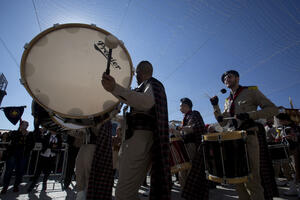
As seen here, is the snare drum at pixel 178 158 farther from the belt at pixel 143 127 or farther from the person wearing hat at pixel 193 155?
the belt at pixel 143 127

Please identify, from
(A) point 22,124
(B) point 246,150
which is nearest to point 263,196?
(B) point 246,150

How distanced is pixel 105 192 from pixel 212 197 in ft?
7.37

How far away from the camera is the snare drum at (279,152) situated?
4.06 m

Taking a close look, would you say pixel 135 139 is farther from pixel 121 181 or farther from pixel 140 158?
pixel 121 181

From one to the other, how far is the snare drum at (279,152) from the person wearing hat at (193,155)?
6.52 feet

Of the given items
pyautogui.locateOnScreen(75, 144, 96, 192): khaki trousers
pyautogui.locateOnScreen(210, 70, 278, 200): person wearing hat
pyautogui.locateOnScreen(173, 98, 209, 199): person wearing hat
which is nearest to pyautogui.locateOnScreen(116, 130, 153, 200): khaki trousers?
pyautogui.locateOnScreen(210, 70, 278, 200): person wearing hat

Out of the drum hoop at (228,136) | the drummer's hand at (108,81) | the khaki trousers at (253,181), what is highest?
the drummer's hand at (108,81)

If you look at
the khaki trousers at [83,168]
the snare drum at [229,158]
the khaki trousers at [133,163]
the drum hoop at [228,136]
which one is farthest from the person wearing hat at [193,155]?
the khaki trousers at [133,163]

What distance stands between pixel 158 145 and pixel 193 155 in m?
2.42

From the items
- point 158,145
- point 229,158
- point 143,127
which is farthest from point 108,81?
point 229,158

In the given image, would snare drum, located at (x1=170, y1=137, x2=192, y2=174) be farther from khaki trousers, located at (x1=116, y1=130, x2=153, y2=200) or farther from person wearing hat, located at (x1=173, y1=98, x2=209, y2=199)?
khaki trousers, located at (x1=116, y1=130, x2=153, y2=200)

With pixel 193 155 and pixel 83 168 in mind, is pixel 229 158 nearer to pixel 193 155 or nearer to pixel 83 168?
pixel 193 155

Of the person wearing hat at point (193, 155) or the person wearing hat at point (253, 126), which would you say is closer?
A: the person wearing hat at point (253, 126)

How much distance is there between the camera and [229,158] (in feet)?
7.06
